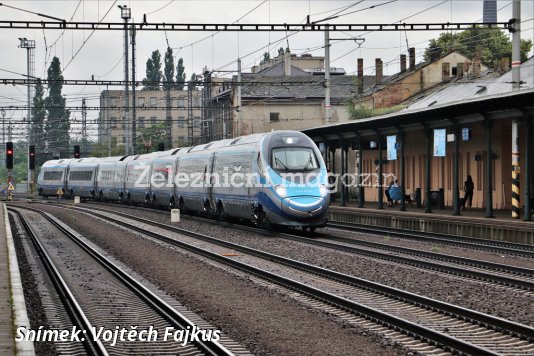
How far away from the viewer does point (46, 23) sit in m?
29.1

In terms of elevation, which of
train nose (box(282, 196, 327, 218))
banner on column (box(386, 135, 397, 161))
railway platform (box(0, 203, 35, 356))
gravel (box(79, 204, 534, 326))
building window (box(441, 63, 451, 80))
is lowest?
gravel (box(79, 204, 534, 326))

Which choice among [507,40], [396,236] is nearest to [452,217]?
[396,236]

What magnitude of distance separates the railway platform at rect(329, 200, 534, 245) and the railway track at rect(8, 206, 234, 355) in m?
11.7

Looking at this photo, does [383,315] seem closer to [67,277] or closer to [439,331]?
[439,331]

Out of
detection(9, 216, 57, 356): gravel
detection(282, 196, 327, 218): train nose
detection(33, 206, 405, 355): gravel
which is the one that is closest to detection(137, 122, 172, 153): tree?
detection(282, 196, 327, 218): train nose

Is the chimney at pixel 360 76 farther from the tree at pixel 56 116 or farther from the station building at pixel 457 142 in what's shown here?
the tree at pixel 56 116

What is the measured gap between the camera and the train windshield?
2682 centimetres

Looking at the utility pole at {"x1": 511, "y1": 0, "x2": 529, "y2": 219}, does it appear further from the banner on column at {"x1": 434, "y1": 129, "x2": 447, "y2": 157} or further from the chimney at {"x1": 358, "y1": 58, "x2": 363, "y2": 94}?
the chimney at {"x1": 358, "y1": 58, "x2": 363, "y2": 94}

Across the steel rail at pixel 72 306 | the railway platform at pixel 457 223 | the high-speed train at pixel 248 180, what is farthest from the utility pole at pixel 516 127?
the steel rail at pixel 72 306

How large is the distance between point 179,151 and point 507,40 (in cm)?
5175

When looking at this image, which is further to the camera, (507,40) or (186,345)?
(507,40)

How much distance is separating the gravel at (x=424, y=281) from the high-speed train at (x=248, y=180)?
5.22 ft

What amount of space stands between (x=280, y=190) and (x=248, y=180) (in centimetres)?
265

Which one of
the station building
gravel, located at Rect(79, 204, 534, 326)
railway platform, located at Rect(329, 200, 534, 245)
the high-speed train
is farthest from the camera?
the station building
